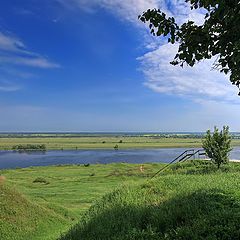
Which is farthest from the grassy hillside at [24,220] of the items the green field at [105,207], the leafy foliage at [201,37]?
the leafy foliage at [201,37]

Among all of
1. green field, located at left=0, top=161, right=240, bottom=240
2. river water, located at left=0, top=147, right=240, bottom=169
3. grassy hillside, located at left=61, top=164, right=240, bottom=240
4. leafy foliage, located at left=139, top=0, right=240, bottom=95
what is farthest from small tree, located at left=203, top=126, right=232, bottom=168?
river water, located at left=0, top=147, right=240, bottom=169

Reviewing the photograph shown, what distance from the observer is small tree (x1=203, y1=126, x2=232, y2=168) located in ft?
115

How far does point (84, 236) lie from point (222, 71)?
9.45m

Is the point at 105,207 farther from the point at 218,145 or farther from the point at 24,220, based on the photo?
the point at 218,145

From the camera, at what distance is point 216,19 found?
22.3 feet

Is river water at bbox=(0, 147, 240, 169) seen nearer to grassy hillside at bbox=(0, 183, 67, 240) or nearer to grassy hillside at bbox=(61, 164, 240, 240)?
grassy hillside at bbox=(0, 183, 67, 240)

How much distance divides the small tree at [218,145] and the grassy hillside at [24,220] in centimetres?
1818

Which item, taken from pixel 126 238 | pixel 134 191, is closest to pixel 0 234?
pixel 134 191

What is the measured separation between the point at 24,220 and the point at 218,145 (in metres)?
21.9

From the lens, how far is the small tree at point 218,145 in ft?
115

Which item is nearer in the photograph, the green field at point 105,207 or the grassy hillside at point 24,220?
the green field at point 105,207

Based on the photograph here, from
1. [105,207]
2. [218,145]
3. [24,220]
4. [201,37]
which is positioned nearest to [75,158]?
[218,145]

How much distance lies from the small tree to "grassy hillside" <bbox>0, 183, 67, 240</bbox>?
18.2 meters

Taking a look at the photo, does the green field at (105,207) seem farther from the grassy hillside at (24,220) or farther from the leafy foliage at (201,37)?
the leafy foliage at (201,37)
